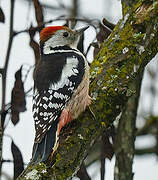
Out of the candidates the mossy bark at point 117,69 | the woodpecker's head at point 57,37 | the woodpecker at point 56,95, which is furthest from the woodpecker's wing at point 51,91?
the woodpecker's head at point 57,37

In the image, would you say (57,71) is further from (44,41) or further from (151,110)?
(151,110)

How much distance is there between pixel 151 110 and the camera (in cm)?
532

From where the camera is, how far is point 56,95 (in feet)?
11.1

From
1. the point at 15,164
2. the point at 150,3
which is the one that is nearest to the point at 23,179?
the point at 15,164

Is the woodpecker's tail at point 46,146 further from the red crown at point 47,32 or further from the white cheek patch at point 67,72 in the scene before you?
the red crown at point 47,32

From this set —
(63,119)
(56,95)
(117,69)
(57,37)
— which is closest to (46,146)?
(63,119)

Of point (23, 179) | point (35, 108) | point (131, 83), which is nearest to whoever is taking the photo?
point (23, 179)

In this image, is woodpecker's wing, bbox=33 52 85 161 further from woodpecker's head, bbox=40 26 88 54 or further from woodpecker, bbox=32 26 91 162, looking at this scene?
woodpecker's head, bbox=40 26 88 54

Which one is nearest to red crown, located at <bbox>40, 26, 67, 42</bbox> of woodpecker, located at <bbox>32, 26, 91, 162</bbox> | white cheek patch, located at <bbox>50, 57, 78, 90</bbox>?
woodpecker, located at <bbox>32, 26, 91, 162</bbox>

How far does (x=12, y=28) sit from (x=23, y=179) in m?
1.09

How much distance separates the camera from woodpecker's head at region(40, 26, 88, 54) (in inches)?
165

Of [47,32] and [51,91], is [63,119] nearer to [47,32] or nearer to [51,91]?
[51,91]

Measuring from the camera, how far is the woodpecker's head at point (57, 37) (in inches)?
165

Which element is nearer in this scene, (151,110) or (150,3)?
(150,3)
